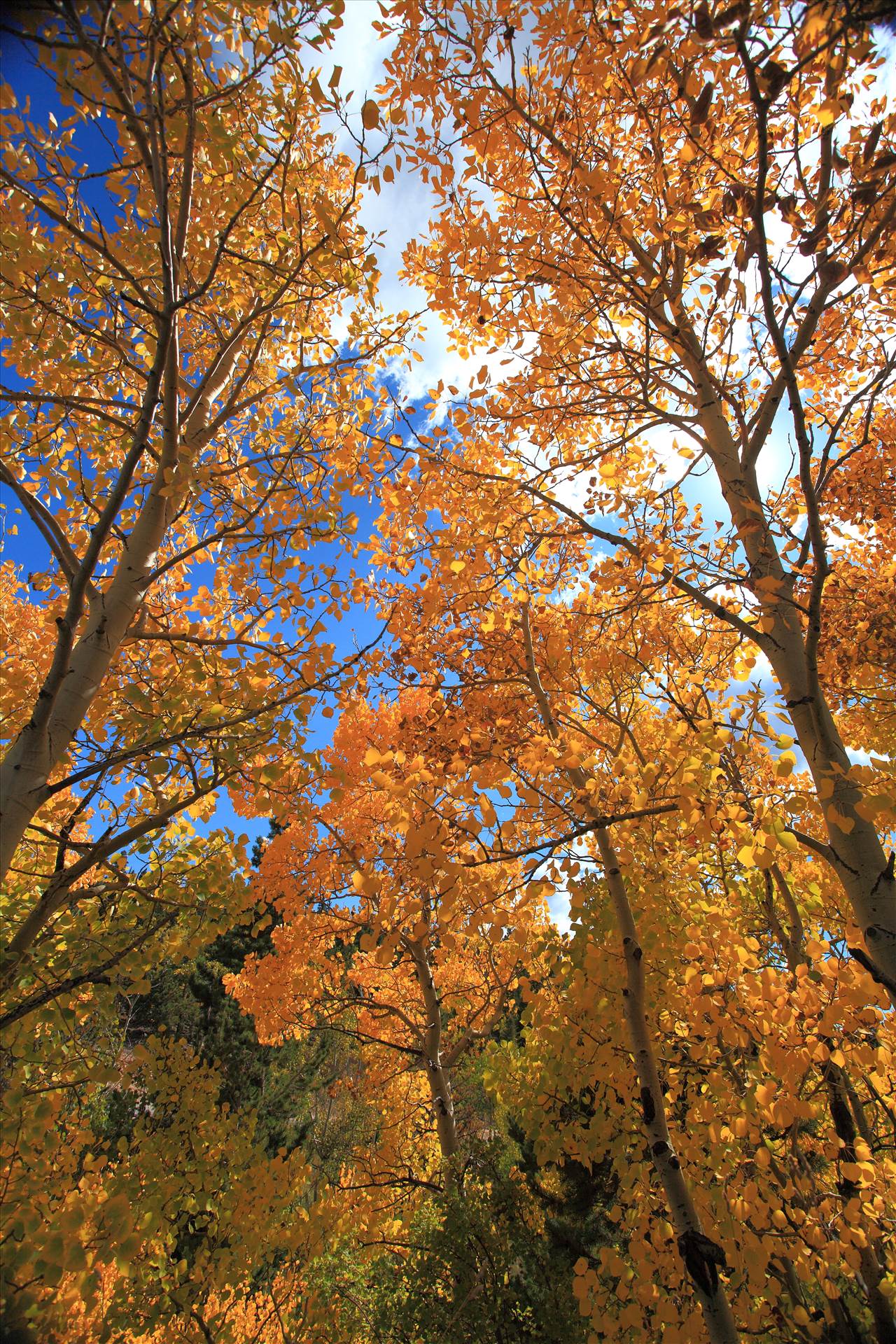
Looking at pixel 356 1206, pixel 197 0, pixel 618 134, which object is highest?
pixel 618 134

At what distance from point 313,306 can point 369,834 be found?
511 cm

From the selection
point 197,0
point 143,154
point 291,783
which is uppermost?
point 197,0

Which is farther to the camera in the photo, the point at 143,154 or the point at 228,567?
the point at 228,567

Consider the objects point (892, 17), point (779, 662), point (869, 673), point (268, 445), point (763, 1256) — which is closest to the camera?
point (892, 17)

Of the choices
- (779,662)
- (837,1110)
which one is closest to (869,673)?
(837,1110)

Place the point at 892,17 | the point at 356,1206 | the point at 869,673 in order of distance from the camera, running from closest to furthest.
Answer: the point at 892,17
the point at 356,1206
the point at 869,673

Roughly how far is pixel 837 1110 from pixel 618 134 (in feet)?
22.9

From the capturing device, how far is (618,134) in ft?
10.5

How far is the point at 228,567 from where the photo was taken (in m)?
3.97

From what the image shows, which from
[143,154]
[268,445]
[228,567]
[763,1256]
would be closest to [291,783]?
[228,567]

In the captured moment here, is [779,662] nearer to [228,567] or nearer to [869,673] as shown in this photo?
[228,567]

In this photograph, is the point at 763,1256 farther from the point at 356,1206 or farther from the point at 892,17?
the point at 356,1206

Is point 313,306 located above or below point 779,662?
above

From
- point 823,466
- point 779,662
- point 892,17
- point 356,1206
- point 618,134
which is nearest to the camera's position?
point 892,17
